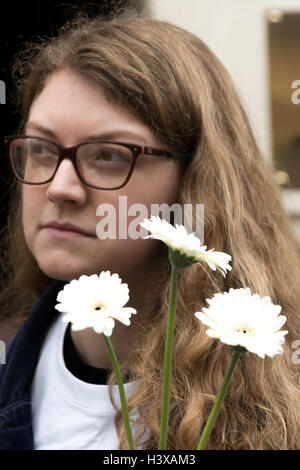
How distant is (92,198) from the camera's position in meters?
0.87

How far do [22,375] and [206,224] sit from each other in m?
0.38

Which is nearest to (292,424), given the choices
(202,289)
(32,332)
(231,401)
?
(231,401)

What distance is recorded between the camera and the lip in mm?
883

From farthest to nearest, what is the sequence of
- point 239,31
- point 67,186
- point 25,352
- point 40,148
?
point 239,31
point 25,352
point 40,148
point 67,186

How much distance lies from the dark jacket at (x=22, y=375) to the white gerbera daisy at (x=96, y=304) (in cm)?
64

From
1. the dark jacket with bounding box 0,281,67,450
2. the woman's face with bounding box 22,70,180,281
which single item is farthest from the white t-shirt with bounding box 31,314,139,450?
the woman's face with bounding box 22,70,180,281

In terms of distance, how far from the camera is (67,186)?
0.83 m
